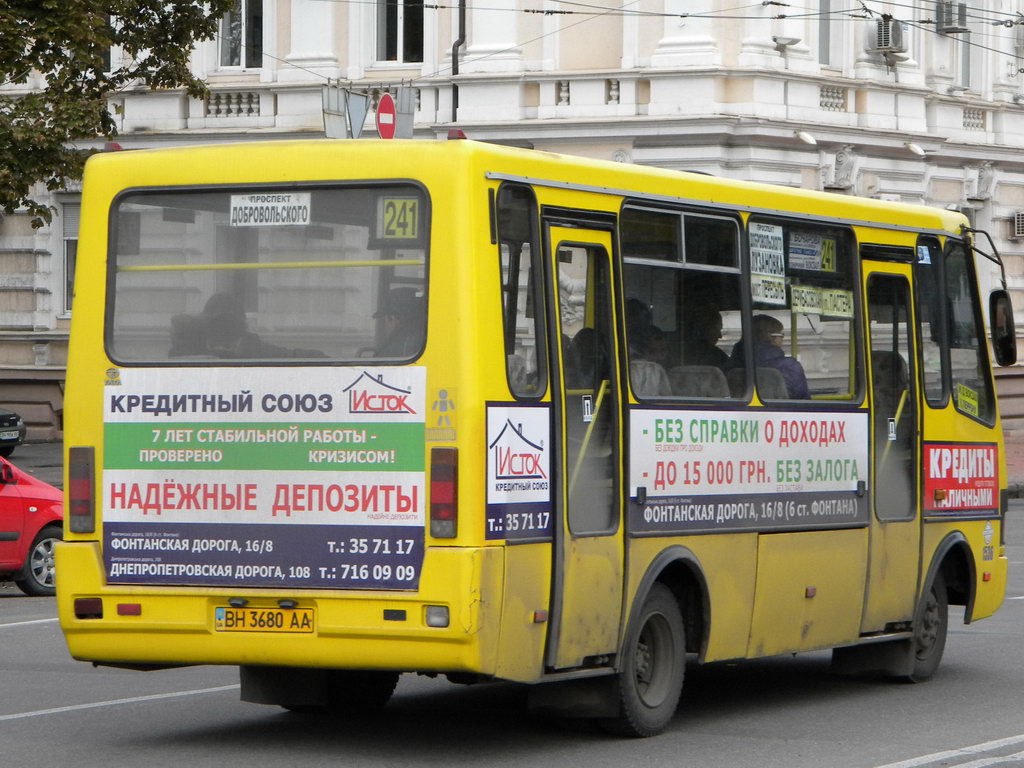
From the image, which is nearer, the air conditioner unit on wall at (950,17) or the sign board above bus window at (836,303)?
the sign board above bus window at (836,303)

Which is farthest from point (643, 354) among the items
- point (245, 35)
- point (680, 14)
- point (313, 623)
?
point (245, 35)

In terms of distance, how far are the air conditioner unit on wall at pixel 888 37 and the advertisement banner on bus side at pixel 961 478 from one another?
20.7 meters

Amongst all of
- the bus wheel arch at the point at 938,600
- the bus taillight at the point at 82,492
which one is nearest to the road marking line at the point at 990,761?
the bus wheel arch at the point at 938,600

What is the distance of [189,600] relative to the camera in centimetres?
924

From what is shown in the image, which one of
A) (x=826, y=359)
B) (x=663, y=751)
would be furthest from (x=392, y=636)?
(x=826, y=359)

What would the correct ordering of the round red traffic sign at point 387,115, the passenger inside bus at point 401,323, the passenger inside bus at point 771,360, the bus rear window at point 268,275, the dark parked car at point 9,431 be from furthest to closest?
1. the dark parked car at point 9,431
2. the round red traffic sign at point 387,115
3. the passenger inside bus at point 771,360
4. the bus rear window at point 268,275
5. the passenger inside bus at point 401,323

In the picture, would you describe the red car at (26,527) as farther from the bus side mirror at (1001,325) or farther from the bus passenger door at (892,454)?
the bus side mirror at (1001,325)

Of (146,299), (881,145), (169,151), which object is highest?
(881,145)

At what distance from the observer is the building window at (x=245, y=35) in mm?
34438

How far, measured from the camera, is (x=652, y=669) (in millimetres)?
10102

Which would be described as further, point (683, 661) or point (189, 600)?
point (683, 661)

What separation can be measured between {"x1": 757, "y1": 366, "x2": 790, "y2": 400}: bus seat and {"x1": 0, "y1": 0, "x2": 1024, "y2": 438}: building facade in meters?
19.8

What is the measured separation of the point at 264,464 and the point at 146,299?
101 centimetres

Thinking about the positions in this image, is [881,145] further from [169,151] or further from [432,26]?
[169,151]
